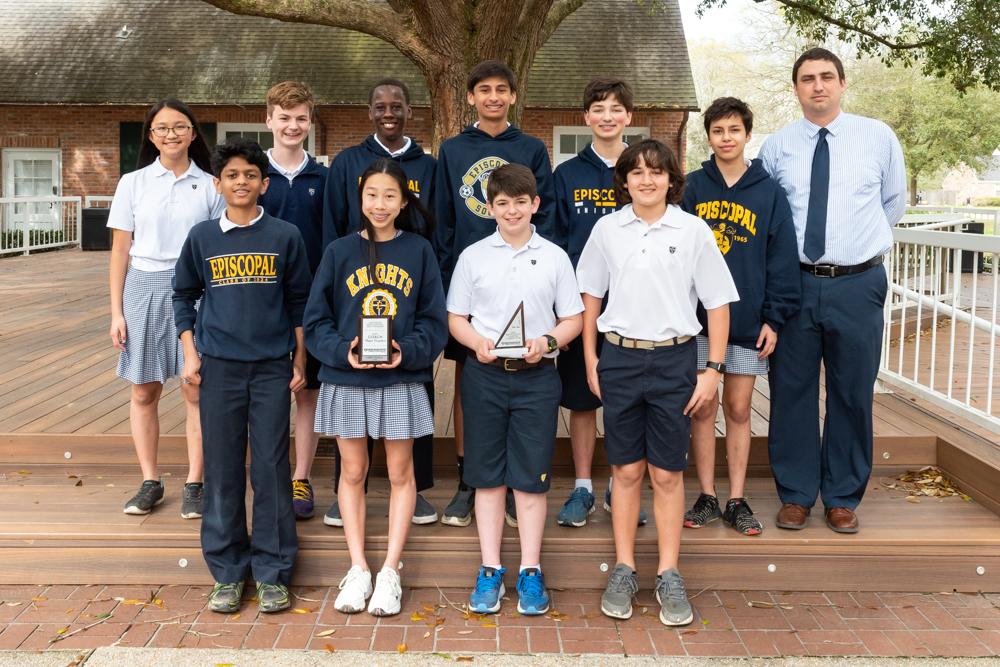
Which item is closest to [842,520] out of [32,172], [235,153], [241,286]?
[241,286]

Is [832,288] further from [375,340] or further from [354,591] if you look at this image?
[354,591]

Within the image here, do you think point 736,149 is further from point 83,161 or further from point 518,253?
point 83,161

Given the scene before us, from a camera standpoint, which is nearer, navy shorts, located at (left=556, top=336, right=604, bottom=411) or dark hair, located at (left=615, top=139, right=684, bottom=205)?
dark hair, located at (left=615, top=139, right=684, bottom=205)

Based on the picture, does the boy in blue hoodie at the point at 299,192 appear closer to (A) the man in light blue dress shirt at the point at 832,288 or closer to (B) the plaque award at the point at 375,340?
(B) the plaque award at the point at 375,340

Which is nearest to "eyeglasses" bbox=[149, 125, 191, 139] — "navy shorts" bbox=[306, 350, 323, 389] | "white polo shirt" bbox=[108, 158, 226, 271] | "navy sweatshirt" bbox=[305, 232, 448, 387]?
"white polo shirt" bbox=[108, 158, 226, 271]

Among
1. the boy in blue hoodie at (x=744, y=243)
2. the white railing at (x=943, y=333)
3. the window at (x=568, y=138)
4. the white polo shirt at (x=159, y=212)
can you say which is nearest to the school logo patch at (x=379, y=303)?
the white polo shirt at (x=159, y=212)

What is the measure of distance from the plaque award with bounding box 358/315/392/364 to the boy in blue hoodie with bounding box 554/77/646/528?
97 cm

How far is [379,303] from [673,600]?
159 centimetres

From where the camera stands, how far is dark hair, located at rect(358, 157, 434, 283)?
3758 mm

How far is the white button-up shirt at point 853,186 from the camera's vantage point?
4037mm

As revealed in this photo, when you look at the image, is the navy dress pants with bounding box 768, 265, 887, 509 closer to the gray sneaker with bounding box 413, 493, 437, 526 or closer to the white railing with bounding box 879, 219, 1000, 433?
the white railing with bounding box 879, 219, 1000, 433

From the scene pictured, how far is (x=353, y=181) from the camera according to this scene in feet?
13.6

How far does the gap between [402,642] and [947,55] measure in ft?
38.2

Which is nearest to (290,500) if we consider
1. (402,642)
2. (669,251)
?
(402,642)
